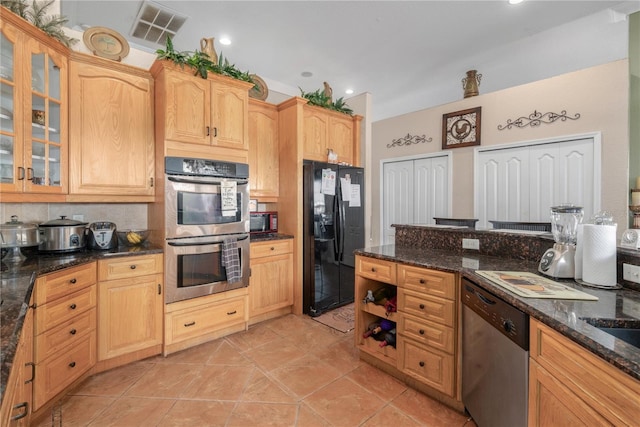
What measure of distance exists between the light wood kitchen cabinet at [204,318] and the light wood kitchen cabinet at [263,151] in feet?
3.68

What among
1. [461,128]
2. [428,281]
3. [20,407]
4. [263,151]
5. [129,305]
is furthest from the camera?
[461,128]

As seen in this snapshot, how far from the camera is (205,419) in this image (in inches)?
66.8

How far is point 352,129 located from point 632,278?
3.08 m

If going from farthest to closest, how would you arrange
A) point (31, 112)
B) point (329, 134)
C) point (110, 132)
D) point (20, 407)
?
point (329, 134) < point (110, 132) < point (31, 112) < point (20, 407)

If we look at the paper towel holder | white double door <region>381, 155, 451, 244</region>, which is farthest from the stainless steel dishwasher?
white double door <region>381, 155, 451, 244</region>

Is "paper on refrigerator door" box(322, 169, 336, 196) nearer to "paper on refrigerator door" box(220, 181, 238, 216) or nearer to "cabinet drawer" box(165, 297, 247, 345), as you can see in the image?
"paper on refrigerator door" box(220, 181, 238, 216)

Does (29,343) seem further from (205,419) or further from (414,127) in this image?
(414,127)

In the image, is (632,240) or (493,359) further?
(632,240)

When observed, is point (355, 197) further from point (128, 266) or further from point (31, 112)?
point (31, 112)

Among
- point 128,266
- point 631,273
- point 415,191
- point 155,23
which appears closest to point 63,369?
point 128,266

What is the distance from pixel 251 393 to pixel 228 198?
154 centimetres

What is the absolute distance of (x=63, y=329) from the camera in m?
1.81

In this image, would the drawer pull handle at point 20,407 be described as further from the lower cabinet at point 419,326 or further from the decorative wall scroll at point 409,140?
the decorative wall scroll at point 409,140

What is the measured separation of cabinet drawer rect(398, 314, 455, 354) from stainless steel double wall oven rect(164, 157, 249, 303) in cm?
154
